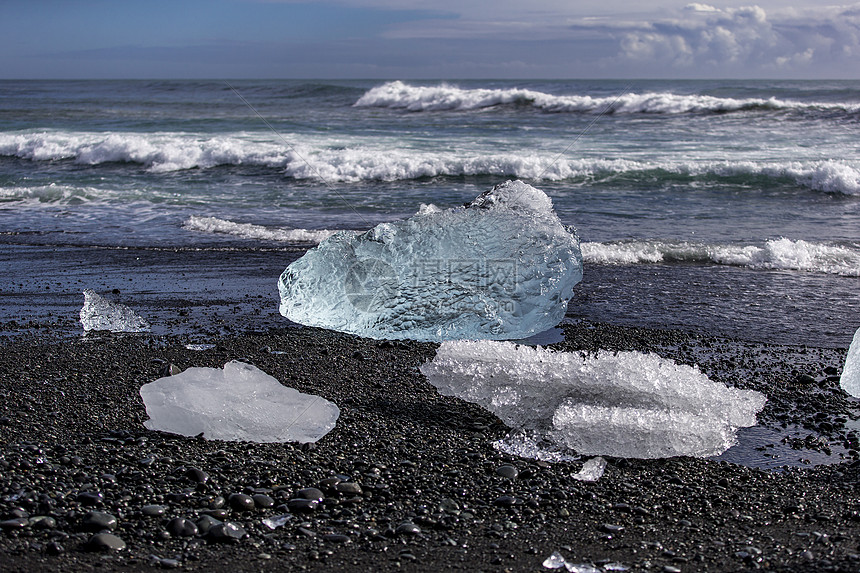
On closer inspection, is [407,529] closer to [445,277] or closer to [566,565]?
[566,565]

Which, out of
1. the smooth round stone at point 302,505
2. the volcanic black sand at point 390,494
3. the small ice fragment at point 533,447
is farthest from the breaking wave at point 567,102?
the smooth round stone at point 302,505

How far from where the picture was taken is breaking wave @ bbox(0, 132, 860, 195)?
43.4 ft

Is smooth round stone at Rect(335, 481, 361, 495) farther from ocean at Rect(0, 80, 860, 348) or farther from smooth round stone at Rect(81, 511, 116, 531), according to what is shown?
ocean at Rect(0, 80, 860, 348)

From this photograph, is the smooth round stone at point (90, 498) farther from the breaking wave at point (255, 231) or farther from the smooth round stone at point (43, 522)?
the breaking wave at point (255, 231)

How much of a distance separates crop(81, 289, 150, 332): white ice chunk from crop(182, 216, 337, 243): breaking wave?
3.26 metres

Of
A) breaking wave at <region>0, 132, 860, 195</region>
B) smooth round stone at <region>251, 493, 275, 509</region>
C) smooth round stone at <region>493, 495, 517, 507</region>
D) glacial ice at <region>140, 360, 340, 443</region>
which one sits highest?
breaking wave at <region>0, 132, 860, 195</region>

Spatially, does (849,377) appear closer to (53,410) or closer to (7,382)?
(53,410)

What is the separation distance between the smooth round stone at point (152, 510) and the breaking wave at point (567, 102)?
2493 centimetres

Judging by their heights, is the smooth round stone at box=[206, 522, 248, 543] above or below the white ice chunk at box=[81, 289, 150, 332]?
below

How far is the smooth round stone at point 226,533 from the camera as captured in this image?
287 cm

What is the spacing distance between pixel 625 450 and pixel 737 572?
1035mm

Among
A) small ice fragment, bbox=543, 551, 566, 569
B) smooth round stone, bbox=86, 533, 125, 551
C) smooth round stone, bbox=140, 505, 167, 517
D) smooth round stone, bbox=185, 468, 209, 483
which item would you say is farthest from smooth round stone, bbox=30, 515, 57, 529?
small ice fragment, bbox=543, 551, 566, 569

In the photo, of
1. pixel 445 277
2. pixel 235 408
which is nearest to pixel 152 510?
pixel 235 408

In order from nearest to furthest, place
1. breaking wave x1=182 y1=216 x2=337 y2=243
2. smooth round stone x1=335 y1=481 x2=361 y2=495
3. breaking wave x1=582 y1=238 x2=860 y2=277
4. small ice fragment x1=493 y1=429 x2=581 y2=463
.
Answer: smooth round stone x1=335 y1=481 x2=361 y2=495, small ice fragment x1=493 y1=429 x2=581 y2=463, breaking wave x1=582 y1=238 x2=860 y2=277, breaking wave x1=182 y1=216 x2=337 y2=243
